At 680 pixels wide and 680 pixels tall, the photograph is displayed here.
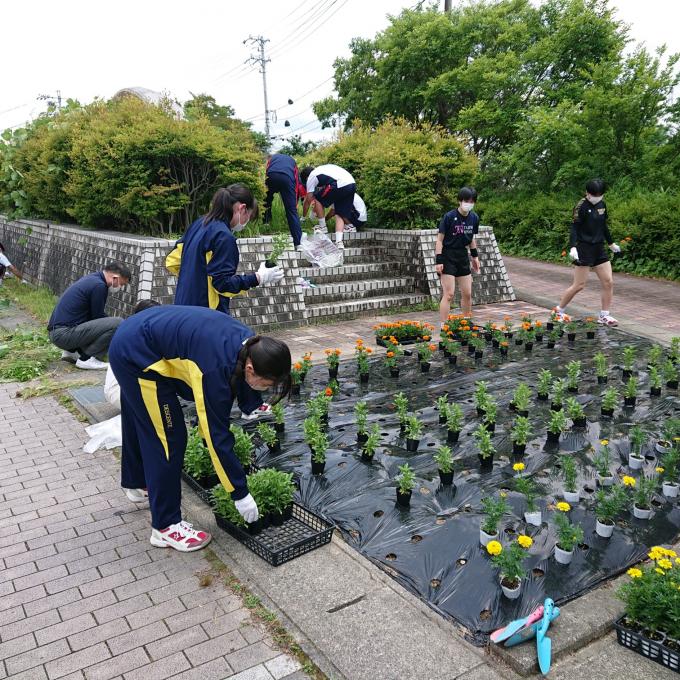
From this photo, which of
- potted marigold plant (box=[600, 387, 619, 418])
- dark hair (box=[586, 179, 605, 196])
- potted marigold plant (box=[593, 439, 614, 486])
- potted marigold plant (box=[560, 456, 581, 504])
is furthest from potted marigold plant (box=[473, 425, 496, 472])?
dark hair (box=[586, 179, 605, 196])

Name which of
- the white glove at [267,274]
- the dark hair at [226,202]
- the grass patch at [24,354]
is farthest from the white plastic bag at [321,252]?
the dark hair at [226,202]

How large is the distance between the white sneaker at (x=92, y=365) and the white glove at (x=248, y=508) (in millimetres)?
4068

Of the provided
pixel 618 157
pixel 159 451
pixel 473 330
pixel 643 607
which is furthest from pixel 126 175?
pixel 618 157

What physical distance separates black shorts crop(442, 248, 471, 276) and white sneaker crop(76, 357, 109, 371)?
400cm

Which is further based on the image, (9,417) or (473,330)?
(473,330)

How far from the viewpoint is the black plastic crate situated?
281cm

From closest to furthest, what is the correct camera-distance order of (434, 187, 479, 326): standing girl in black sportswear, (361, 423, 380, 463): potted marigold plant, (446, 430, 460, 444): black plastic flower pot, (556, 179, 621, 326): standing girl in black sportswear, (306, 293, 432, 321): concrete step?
(361, 423, 380, 463): potted marigold plant, (446, 430, 460, 444): black plastic flower pot, (434, 187, 479, 326): standing girl in black sportswear, (556, 179, 621, 326): standing girl in black sportswear, (306, 293, 432, 321): concrete step

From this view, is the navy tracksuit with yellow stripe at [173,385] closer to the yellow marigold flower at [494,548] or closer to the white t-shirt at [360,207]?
the yellow marigold flower at [494,548]

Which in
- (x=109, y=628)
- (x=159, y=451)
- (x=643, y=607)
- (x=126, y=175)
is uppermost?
(x=126, y=175)

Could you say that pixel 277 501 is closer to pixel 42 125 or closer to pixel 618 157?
pixel 42 125

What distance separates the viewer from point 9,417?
5035 millimetres

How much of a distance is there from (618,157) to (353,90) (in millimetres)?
11836

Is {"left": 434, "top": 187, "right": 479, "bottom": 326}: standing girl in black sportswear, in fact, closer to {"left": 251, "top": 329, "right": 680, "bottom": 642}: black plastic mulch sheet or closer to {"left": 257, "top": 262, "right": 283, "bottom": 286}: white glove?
{"left": 251, "top": 329, "right": 680, "bottom": 642}: black plastic mulch sheet

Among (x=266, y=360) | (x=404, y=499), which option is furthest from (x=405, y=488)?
(x=266, y=360)
